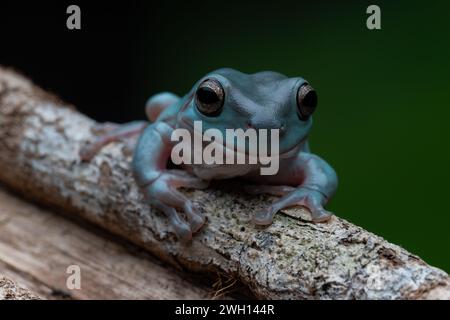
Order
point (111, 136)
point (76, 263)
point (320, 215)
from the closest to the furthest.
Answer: point (320, 215)
point (76, 263)
point (111, 136)

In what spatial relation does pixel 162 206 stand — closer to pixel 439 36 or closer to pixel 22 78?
pixel 22 78

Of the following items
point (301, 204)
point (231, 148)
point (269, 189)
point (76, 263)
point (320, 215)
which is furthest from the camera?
point (76, 263)

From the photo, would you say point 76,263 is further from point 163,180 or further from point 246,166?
point 246,166

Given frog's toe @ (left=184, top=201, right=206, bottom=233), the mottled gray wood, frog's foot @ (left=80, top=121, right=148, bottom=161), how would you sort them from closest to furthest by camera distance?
frog's toe @ (left=184, top=201, right=206, bottom=233), the mottled gray wood, frog's foot @ (left=80, top=121, right=148, bottom=161)

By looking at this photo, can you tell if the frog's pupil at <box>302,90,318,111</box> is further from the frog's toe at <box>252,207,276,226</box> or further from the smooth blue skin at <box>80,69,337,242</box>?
the frog's toe at <box>252,207,276,226</box>

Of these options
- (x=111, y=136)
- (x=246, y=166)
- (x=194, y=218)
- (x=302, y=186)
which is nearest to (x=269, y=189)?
(x=302, y=186)

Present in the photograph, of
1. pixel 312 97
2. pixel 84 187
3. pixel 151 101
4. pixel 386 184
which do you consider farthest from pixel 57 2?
pixel 312 97

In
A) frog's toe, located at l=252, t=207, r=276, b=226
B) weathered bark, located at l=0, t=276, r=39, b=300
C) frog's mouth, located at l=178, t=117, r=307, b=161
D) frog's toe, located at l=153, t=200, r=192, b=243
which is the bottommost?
weathered bark, located at l=0, t=276, r=39, b=300

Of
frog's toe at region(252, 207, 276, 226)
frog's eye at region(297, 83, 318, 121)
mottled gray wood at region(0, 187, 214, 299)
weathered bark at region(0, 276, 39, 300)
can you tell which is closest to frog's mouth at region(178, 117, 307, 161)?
frog's eye at region(297, 83, 318, 121)
